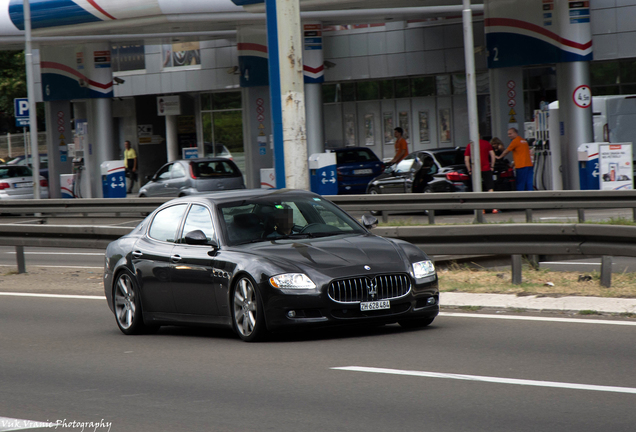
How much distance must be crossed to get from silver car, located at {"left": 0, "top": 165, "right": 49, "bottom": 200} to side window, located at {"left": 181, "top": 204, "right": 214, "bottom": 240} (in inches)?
960


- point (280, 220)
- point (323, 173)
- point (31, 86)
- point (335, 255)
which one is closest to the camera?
point (335, 255)

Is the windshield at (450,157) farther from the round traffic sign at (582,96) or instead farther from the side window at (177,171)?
the side window at (177,171)

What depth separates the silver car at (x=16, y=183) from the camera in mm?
32844

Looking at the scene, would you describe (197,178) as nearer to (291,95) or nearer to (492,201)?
(492,201)

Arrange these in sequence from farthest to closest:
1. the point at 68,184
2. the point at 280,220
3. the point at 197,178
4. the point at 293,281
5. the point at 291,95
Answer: the point at 68,184 → the point at 197,178 → the point at 291,95 → the point at 280,220 → the point at 293,281

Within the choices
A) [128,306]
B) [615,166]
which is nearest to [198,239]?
[128,306]

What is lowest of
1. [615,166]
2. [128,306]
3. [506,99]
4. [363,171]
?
[128,306]

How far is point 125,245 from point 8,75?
169 feet

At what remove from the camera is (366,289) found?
827 cm

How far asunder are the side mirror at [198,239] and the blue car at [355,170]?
1904cm

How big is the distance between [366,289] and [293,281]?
60 centimetres

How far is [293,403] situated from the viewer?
625 centimetres

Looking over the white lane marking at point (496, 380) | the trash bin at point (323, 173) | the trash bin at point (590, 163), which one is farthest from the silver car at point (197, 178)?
the white lane marking at point (496, 380)

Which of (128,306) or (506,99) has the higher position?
(506,99)
